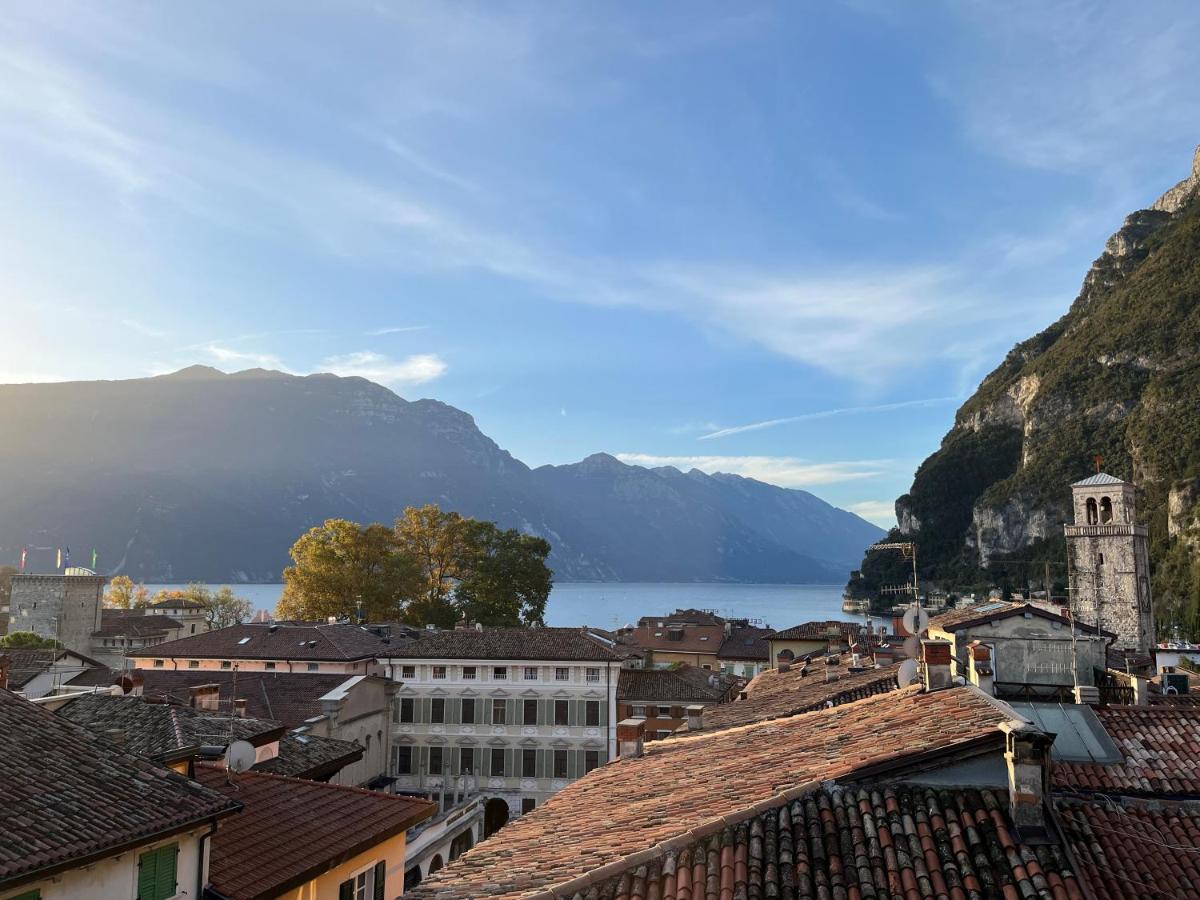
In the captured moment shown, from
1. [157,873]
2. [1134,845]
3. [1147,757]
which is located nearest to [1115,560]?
[1147,757]

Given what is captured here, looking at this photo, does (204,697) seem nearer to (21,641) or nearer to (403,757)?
(403,757)

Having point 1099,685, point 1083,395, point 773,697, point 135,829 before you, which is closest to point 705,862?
point 135,829

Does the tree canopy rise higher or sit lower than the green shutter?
higher

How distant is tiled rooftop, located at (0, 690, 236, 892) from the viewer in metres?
8.87

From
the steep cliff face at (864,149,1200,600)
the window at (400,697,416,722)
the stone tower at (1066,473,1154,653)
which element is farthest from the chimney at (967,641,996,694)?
the steep cliff face at (864,149,1200,600)

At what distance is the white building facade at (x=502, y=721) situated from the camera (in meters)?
39.1

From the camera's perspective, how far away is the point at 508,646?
4131cm

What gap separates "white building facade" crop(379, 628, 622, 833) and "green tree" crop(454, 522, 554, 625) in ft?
73.9

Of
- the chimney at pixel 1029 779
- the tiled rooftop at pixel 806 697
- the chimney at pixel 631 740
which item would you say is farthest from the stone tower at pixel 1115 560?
the chimney at pixel 1029 779

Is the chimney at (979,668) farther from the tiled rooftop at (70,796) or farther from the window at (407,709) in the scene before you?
the window at (407,709)

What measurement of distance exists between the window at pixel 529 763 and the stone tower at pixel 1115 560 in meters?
55.8

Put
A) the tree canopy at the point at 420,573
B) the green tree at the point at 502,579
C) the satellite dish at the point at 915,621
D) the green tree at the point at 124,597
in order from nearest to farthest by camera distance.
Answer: the satellite dish at the point at 915,621 → the tree canopy at the point at 420,573 → the green tree at the point at 502,579 → the green tree at the point at 124,597

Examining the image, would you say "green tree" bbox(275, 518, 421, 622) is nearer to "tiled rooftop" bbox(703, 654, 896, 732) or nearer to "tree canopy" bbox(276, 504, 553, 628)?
"tree canopy" bbox(276, 504, 553, 628)

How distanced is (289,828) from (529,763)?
27.0m
